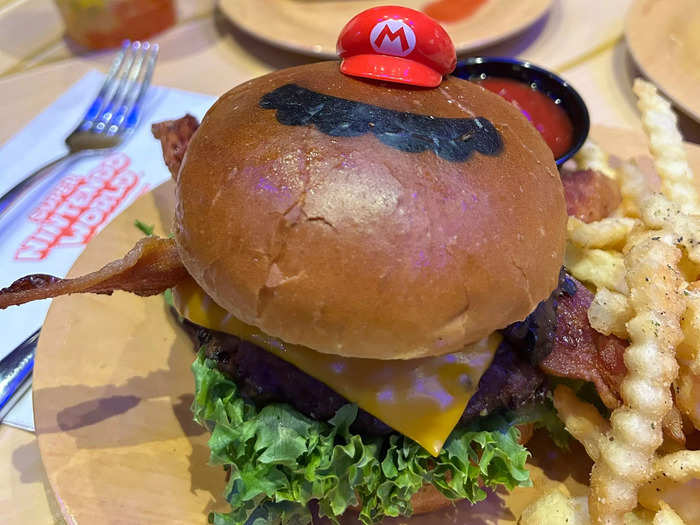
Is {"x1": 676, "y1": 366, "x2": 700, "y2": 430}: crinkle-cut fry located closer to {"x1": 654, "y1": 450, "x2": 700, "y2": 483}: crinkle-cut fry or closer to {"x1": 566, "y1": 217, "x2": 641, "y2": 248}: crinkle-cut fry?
{"x1": 654, "y1": 450, "x2": 700, "y2": 483}: crinkle-cut fry

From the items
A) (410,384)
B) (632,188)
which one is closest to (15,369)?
(410,384)

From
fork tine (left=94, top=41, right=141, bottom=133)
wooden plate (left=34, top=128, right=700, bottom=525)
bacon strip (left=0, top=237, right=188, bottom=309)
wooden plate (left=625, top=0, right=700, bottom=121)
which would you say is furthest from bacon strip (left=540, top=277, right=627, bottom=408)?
fork tine (left=94, top=41, right=141, bottom=133)

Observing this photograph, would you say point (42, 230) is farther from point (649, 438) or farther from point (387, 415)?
point (649, 438)

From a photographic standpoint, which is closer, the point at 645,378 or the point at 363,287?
the point at 363,287

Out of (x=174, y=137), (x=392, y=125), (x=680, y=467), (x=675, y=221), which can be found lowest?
(x=680, y=467)

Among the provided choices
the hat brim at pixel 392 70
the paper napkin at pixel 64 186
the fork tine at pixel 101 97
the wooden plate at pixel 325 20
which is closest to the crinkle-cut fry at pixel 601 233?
the hat brim at pixel 392 70

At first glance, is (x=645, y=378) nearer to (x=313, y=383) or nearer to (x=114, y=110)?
(x=313, y=383)

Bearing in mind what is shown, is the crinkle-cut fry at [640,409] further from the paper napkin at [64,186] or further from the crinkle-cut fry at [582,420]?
the paper napkin at [64,186]
